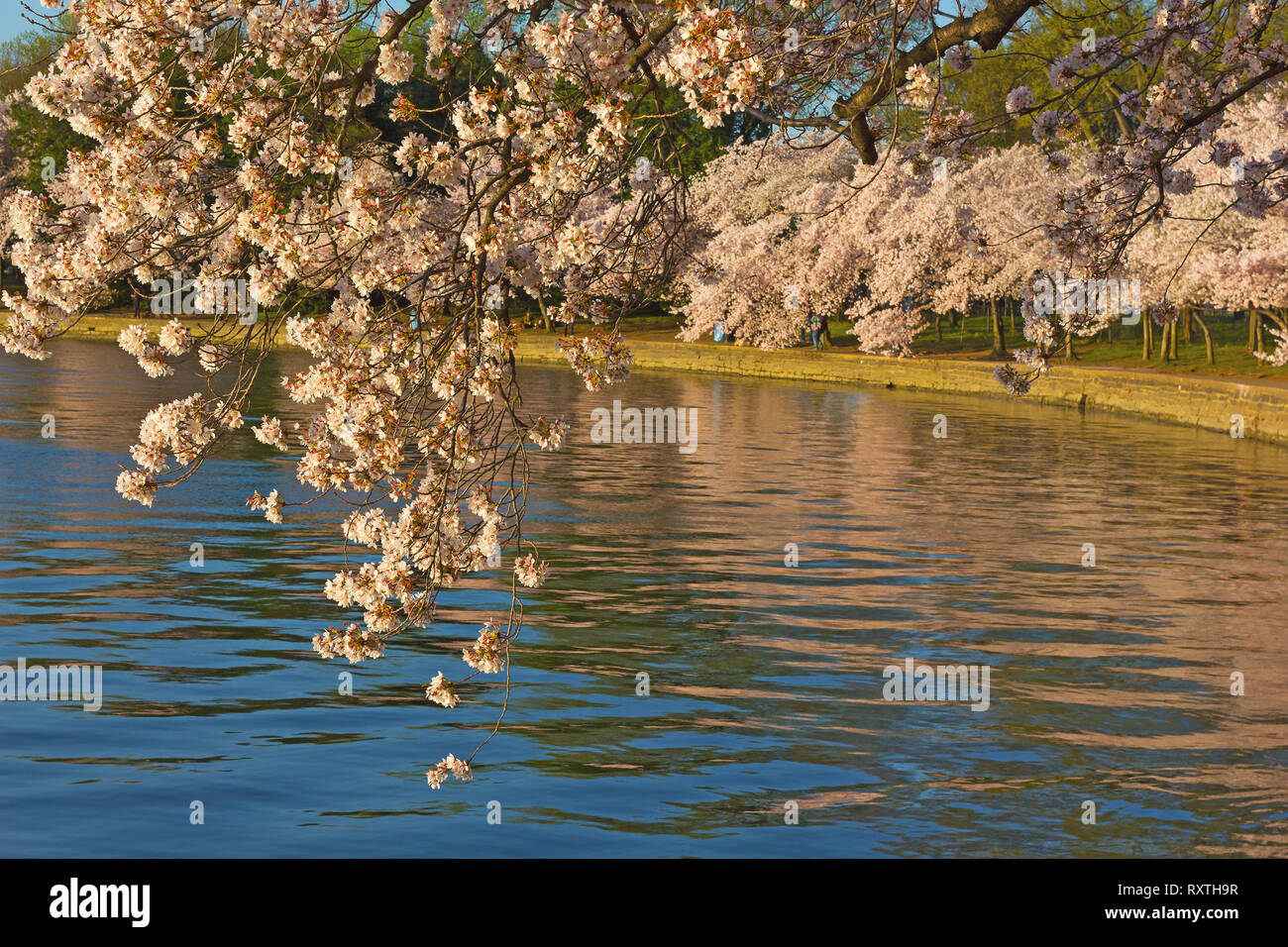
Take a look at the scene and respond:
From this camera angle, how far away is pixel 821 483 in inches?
1175

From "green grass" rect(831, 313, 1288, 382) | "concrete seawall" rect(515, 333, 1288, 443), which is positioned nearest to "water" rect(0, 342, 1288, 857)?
"concrete seawall" rect(515, 333, 1288, 443)

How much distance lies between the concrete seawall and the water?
31.3 feet

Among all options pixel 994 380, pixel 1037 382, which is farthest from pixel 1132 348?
pixel 1037 382

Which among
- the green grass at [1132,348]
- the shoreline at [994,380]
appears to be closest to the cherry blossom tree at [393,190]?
the shoreline at [994,380]

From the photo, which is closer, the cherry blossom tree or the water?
the cherry blossom tree

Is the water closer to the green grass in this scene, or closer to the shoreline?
the shoreline

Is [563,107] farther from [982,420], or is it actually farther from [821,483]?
[982,420]

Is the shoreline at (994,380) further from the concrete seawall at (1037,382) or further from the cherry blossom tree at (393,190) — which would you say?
the cherry blossom tree at (393,190)

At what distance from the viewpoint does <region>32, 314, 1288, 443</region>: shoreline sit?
40031 mm

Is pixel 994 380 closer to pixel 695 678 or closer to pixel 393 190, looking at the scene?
pixel 695 678

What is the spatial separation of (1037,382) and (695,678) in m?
37.4

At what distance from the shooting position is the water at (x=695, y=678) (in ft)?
34.8
